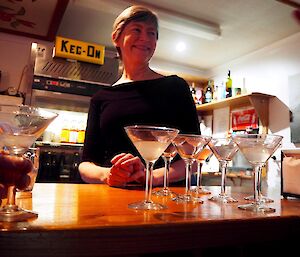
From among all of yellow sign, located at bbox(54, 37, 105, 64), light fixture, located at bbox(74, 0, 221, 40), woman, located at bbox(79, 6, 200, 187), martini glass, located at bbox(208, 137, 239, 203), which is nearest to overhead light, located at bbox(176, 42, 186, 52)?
light fixture, located at bbox(74, 0, 221, 40)

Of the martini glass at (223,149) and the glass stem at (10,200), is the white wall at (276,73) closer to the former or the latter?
the martini glass at (223,149)

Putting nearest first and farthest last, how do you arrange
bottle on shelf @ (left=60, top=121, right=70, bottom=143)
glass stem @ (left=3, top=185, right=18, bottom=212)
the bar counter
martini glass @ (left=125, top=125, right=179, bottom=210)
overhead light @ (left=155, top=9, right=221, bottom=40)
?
the bar counter
glass stem @ (left=3, top=185, right=18, bottom=212)
martini glass @ (left=125, top=125, right=179, bottom=210)
overhead light @ (left=155, top=9, right=221, bottom=40)
bottle on shelf @ (left=60, top=121, right=70, bottom=143)

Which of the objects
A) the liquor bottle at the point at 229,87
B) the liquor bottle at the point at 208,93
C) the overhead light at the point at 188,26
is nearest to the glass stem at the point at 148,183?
the overhead light at the point at 188,26

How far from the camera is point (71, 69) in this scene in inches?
116

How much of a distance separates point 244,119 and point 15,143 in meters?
3.22

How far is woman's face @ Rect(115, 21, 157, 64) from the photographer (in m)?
1.36

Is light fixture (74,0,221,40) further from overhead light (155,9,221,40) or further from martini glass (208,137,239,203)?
martini glass (208,137,239,203)

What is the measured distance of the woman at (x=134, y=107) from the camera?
1347 mm

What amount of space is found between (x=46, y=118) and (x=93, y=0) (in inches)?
83.3

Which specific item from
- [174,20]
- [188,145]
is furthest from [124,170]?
[174,20]

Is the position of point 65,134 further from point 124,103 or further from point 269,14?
point 269,14

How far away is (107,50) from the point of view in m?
3.62

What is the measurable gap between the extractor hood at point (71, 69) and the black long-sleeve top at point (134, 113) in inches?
63.4

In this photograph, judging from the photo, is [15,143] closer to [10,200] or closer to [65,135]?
[10,200]
